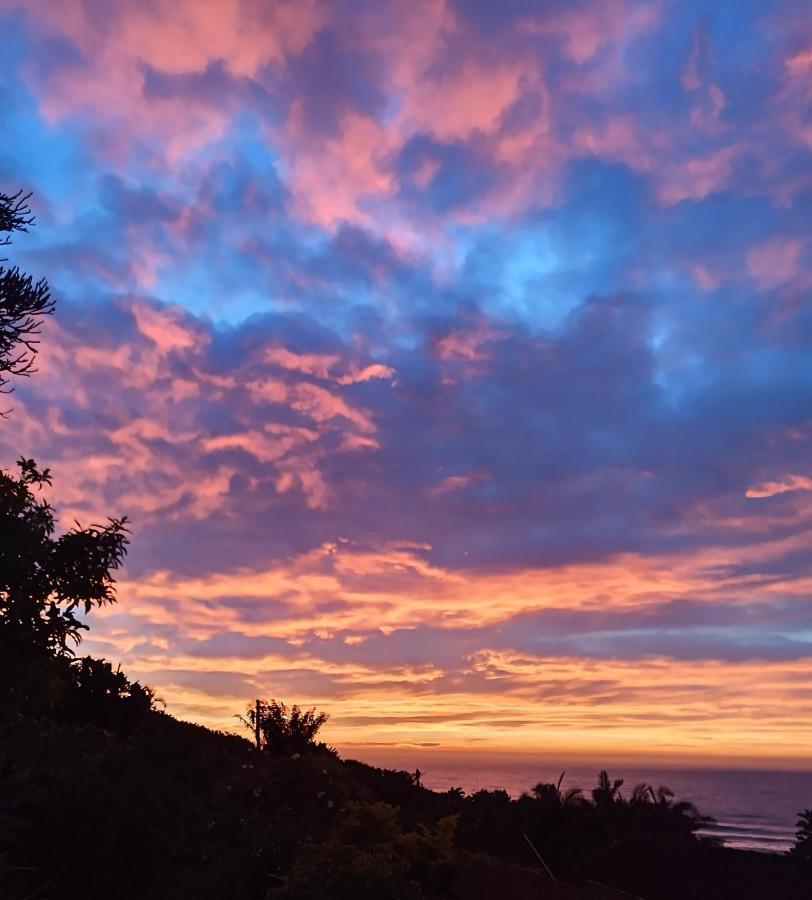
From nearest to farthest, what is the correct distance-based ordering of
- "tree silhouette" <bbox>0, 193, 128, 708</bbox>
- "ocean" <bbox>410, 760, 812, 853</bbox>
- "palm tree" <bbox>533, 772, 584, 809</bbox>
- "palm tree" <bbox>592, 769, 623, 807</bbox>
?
"tree silhouette" <bbox>0, 193, 128, 708</bbox> → "palm tree" <bbox>592, 769, 623, 807</bbox> → "palm tree" <bbox>533, 772, 584, 809</bbox> → "ocean" <bbox>410, 760, 812, 853</bbox>

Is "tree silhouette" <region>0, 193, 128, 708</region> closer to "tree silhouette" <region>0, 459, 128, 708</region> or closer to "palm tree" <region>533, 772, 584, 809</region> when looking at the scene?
"tree silhouette" <region>0, 459, 128, 708</region>

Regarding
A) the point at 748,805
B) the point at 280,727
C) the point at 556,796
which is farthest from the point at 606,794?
the point at 748,805

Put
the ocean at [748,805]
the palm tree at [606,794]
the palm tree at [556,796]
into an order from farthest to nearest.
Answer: the ocean at [748,805] < the palm tree at [556,796] < the palm tree at [606,794]

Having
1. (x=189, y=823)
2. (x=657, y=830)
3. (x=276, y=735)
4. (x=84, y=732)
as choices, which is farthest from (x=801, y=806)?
(x=84, y=732)

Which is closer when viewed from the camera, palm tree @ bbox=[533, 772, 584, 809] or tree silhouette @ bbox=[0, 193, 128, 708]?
tree silhouette @ bbox=[0, 193, 128, 708]

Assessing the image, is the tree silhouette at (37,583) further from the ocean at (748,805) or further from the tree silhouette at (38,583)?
the ocean at (748,805)

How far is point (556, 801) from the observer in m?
28.6

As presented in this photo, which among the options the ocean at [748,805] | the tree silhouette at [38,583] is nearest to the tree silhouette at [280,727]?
the ocean at [748,805]

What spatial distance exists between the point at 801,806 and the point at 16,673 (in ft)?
366

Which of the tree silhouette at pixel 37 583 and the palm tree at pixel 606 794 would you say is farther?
the palm tree at pixel 606 794

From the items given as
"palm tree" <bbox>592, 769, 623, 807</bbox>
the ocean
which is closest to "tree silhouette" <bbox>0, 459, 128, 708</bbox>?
"palm tree" <bbox>592, 769, 623, 807</bbox>

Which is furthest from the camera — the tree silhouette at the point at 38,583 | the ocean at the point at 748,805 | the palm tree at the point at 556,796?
the ocean at the point at 748,805

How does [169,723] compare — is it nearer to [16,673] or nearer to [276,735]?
[276,735]

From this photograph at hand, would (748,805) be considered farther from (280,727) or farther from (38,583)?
(38,583)
